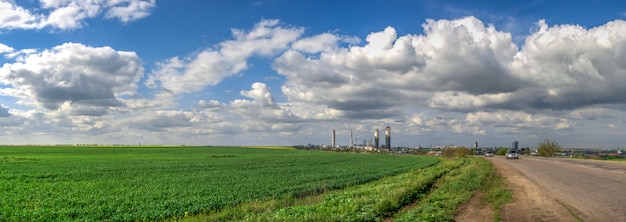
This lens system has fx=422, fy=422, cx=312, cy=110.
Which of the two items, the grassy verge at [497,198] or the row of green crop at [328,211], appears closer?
the row of green crop at [328,211]

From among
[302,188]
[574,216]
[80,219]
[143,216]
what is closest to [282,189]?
[302,188]

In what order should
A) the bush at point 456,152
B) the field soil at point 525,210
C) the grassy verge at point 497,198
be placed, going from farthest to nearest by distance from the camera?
the bush at point 456,152 → the grassy verge at point 497,198 → the field soil at point 525,210

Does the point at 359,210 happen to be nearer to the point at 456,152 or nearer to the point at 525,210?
the point at 525,210

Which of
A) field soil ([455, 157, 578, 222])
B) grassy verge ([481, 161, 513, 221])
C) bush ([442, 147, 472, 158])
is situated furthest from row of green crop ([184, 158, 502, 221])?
bush ([442, 147, 472, 158])

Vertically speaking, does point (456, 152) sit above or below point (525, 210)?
below

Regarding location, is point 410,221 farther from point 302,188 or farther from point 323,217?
point 302,188

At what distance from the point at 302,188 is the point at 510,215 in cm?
1389

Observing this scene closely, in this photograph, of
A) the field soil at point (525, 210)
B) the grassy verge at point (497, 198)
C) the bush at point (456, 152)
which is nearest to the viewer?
the field soil at point (525, 210)

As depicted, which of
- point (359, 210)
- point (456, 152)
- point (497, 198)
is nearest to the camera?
point (359, 210)

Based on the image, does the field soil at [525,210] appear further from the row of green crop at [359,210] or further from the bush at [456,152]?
the bush at [456,152]

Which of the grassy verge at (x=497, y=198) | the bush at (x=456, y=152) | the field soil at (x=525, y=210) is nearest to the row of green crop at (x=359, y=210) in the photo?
the field soil at (x=525, y=210)

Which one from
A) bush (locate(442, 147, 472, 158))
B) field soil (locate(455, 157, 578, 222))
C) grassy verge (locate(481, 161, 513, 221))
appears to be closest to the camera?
field soil (locate(455, 157, 578, 222))

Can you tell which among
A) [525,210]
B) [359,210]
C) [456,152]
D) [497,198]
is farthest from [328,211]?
[456,152]

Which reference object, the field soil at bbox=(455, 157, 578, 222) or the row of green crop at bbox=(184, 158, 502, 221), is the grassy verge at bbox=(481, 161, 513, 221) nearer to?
the field soil at bbox=(455, 157, 578, 222)
